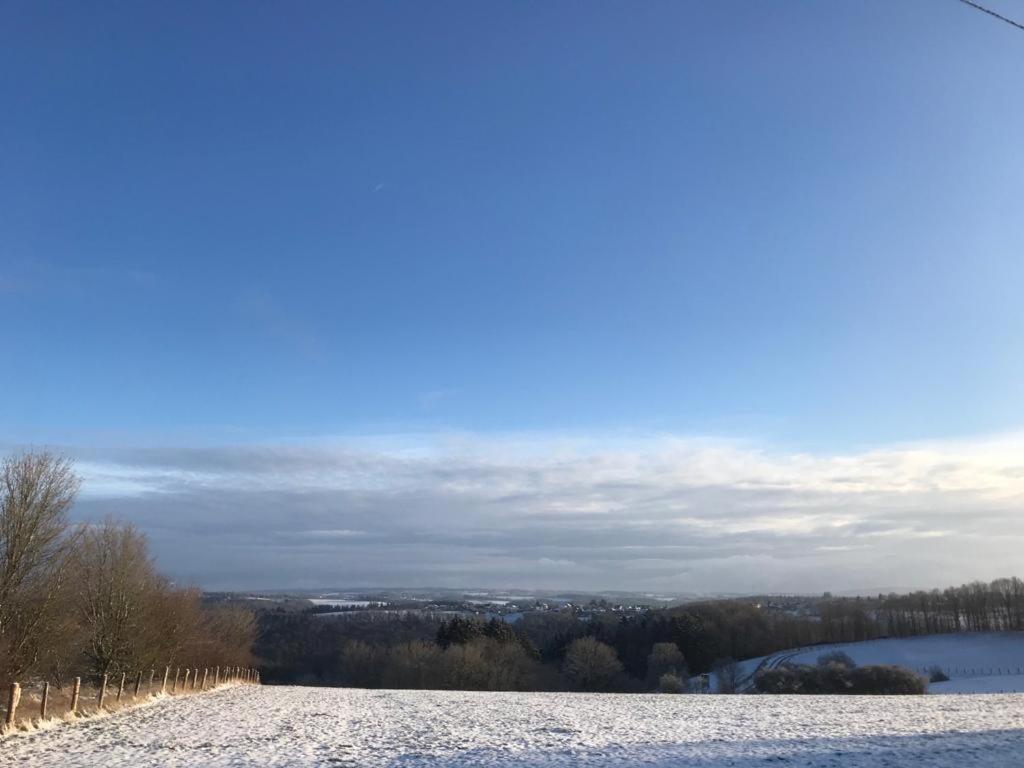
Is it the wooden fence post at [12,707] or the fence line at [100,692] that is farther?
the fence line at [100,692]

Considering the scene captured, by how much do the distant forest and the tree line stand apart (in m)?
39.6

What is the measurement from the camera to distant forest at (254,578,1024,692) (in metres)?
102

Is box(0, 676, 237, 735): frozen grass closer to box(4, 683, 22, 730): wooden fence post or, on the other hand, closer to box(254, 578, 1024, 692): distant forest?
box(4, 683, 22, 730): wooden fence post

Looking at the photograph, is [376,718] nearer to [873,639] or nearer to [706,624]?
[706,624]

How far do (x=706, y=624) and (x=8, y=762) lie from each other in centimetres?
13295

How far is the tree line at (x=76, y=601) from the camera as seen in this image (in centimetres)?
3061

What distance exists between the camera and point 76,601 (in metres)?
39.8

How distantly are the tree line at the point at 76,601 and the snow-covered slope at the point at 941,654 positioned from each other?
3474 inches

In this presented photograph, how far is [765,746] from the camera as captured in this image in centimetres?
1839

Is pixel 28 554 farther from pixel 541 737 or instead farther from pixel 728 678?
pixel 728 678

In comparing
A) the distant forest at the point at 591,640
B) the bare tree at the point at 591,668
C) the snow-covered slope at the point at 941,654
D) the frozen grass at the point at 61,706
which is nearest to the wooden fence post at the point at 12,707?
the frozen grass at the point at 61,706

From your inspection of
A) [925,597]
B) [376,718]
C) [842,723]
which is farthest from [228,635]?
[925,597]

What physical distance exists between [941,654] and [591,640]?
61.2 metres

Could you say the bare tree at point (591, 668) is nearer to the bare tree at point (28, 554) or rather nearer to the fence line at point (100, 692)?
the fence line at point (100, 692)
